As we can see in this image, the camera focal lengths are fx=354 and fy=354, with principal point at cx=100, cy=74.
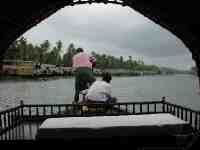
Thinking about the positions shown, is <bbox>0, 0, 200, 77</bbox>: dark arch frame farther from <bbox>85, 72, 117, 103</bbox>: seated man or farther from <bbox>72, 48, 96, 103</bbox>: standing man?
<bbox>72, 48, 96, 103</bbox>: standing man

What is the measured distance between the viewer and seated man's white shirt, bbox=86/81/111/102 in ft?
24.3

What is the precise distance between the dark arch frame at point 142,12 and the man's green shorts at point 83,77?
301 cm

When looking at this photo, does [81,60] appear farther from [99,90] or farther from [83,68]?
[99,90]

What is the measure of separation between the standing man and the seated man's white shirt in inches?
47.7

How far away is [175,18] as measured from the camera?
5344mm


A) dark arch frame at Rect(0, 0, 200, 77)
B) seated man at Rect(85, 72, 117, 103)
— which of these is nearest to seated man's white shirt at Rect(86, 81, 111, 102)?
seated man at Rect(85, 72, 117, 103)

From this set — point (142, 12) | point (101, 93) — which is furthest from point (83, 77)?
point (142, 12)

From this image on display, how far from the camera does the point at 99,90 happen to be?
24.7 feet

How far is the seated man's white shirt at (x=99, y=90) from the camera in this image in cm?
741

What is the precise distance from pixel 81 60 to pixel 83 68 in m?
0.26

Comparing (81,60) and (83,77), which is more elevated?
(81,60)

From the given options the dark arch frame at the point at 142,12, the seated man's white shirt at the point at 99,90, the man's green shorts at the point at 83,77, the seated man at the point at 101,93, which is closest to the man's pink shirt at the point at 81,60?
the man's green shorts at the point at 83,77

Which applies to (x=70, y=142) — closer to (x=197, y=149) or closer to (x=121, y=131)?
(x=121, y=131)

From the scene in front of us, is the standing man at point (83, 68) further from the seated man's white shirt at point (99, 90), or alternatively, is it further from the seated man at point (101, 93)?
the seated man's white shirt at point (99, 90)
